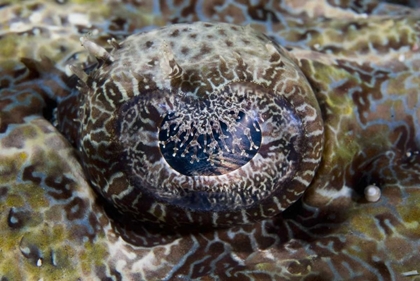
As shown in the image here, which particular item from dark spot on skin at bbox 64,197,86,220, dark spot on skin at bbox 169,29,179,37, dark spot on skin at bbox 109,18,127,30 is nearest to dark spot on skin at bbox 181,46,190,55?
dark spot on skin at bbox 169,29,179,37

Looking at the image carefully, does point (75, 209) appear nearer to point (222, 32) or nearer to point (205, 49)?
point (205, 49)

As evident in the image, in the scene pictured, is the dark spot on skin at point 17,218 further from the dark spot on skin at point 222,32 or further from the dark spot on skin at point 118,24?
the dark spot on skin at point 118,24

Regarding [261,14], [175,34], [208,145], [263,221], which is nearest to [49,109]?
[175,34]

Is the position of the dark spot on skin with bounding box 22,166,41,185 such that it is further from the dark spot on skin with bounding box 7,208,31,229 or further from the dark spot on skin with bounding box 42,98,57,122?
the dark spot on skin with bounding box 42,98,57,122

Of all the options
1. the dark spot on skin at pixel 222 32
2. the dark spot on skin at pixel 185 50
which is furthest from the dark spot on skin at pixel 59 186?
the dark spot on skin at pixel 222 32

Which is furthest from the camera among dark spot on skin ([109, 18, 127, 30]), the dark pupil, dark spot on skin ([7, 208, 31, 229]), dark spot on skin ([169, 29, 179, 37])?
dark spot on skin ([109, 18, 127, 30])

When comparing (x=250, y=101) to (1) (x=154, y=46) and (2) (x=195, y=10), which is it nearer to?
(1) (x=154, y=46)
